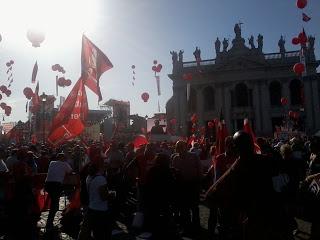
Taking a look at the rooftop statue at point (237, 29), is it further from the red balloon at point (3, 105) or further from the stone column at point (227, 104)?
the red balloon at point (3, 105)

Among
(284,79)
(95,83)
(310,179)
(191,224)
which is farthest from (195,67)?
(310,179)

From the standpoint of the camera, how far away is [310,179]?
450 centimetres

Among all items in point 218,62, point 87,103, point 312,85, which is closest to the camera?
point 87,103

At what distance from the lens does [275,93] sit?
4775 cm

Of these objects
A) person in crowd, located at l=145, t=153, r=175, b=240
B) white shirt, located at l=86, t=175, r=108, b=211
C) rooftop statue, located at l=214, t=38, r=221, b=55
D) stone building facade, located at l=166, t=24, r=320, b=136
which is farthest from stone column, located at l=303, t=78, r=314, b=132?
white shirt, located at l=86, t=175, r=108, b=211

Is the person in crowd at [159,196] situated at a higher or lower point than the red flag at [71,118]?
lower

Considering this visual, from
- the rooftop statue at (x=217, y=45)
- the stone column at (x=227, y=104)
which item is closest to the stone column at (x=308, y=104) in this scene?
the stone column at (x=227, y=104)

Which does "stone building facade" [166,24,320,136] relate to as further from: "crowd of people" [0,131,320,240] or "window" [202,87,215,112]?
"crowd of people" [0,131,320,240]

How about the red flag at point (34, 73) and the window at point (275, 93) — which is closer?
the red flag at point (34, 73)

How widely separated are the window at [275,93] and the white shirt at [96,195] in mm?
43061

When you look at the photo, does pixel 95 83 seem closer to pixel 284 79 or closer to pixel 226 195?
pixel 226 195

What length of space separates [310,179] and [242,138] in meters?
1.22

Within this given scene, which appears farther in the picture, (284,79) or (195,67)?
(195,67)

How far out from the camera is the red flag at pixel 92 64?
1337 cm
